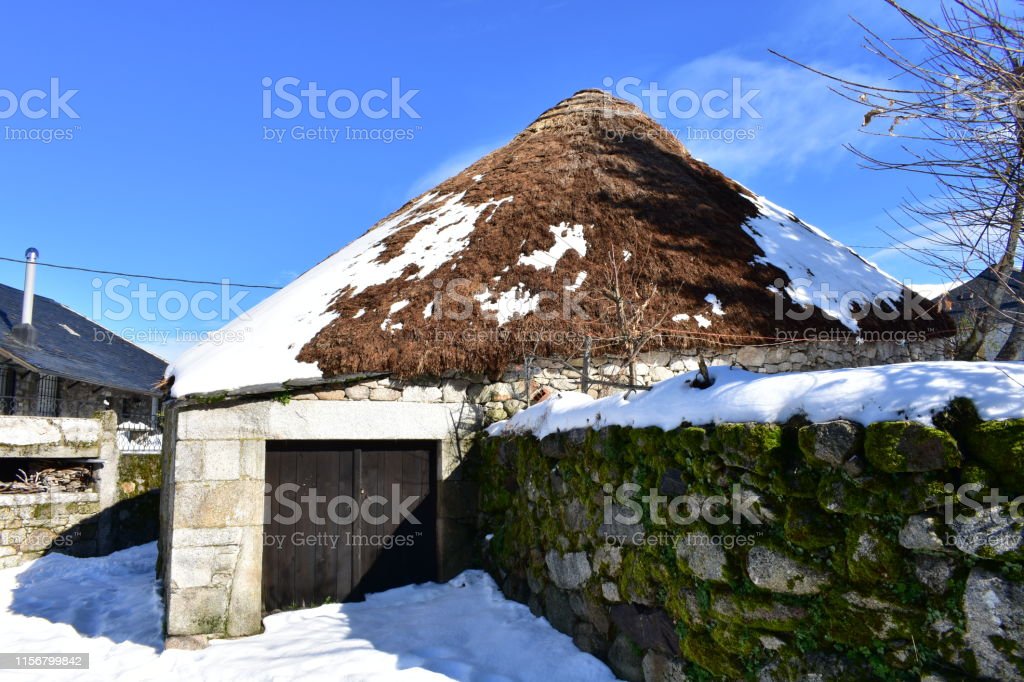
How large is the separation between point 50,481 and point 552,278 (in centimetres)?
754

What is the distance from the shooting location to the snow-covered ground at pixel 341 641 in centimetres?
401

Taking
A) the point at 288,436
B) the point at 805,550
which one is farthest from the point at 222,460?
the point at 805,550

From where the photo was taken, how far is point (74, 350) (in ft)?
52.1

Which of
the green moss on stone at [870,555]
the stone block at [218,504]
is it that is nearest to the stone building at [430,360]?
the stone block at [218,504]

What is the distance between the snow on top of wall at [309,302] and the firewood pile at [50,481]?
3.42m

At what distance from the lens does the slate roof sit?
1387 centimetres

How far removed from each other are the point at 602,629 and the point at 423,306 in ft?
11.3

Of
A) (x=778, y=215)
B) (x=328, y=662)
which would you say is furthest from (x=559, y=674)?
(x=778, y=215)

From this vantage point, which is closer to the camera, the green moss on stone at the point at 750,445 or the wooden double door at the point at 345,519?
the green moss on stone at the point at 750,445

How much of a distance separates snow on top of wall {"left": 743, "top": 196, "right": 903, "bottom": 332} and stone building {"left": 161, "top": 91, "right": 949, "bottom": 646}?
1.7 inches

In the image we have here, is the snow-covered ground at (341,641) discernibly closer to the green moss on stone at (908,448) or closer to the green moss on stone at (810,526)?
the green moss on stone at (810,526)

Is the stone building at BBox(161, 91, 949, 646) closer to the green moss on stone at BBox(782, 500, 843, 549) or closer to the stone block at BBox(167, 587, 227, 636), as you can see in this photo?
the stone block at BBox(167, 587, 227, 636)

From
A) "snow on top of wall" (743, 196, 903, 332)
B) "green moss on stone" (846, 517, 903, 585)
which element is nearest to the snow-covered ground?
"green moss on stone" (846, 517, 903, 585)

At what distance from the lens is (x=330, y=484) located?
19.0ft
